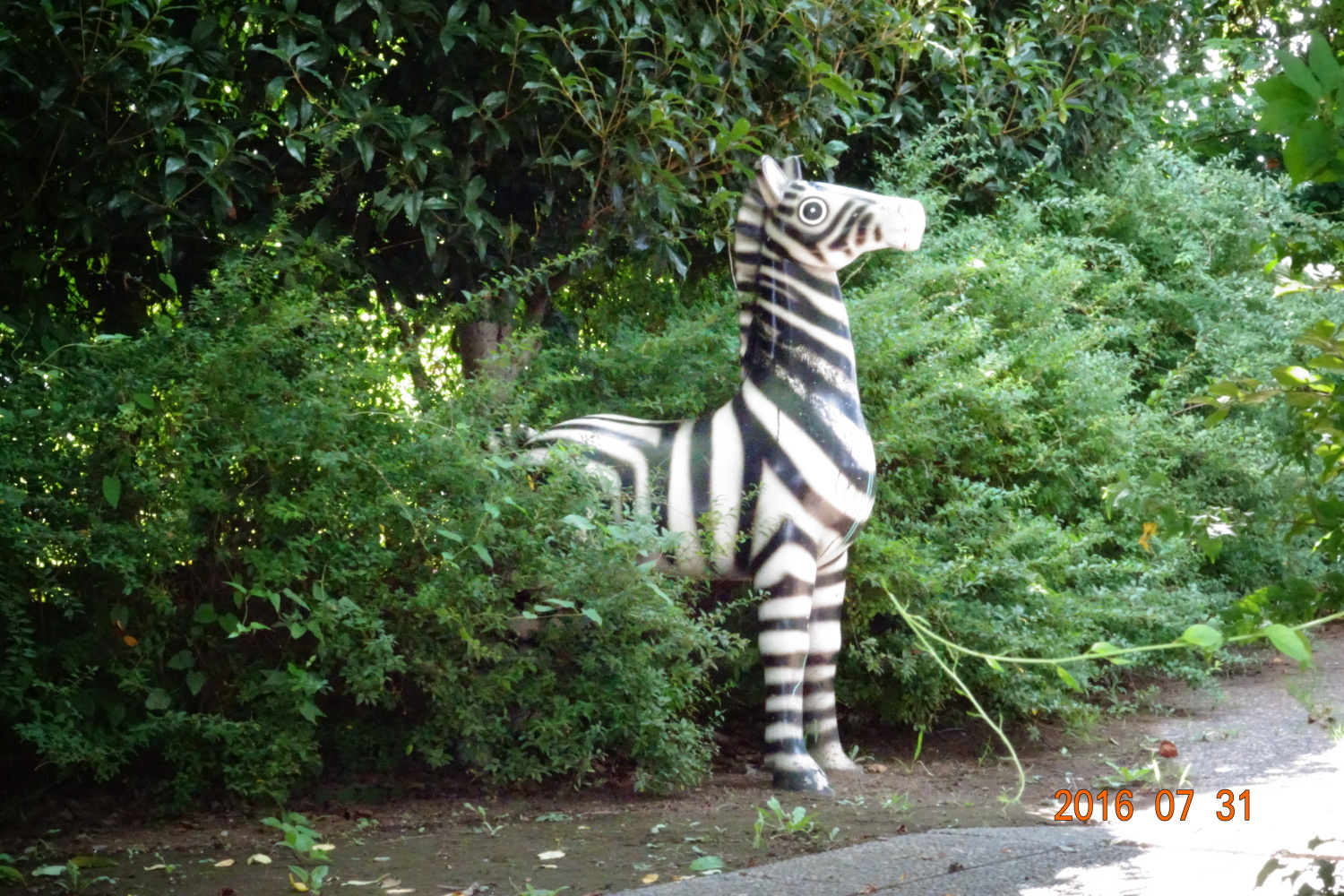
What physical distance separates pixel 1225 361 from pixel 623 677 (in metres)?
4.99

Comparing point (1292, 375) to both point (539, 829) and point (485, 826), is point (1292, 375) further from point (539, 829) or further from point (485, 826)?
point (485, 826)

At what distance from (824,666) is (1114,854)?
1509 mm

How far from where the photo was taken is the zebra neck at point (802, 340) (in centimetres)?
486

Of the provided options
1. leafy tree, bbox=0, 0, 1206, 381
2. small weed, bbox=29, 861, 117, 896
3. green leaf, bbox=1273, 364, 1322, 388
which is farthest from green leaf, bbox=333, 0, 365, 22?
green leaf, bbox=1273, 364, 1322, 388

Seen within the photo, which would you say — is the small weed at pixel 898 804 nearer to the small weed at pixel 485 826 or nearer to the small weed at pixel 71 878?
the small weed at pixel 485 826

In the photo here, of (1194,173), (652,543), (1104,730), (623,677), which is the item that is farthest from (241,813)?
(1194,173)

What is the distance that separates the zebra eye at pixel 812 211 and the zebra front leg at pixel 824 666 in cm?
129

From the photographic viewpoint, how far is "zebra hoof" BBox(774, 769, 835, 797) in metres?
4.64

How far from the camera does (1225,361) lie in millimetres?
7746

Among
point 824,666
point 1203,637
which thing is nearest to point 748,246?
point 824,666

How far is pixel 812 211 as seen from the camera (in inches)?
191

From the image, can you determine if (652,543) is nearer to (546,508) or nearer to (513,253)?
(546,508)

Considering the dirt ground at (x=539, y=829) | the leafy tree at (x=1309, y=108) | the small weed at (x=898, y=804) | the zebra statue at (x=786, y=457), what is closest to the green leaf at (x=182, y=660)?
the dirt ground at (x=539, y=829)

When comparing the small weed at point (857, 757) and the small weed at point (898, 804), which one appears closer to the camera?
the small weed at point (898, 804)
